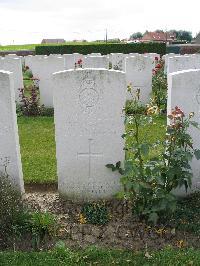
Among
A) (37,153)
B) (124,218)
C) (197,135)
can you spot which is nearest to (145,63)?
(37,153)

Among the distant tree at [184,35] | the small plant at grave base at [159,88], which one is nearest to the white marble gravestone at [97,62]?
the small plant at grave base at [159,88]

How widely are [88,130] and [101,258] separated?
5.62 feet

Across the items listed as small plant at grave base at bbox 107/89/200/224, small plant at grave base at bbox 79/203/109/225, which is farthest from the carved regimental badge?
small plant at grave base at bbox 79/203/109/225

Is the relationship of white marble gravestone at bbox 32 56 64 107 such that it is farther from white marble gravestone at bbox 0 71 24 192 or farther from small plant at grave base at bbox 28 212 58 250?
small plant at grave base at bbox 28 212 58 250

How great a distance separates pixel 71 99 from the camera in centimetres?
506

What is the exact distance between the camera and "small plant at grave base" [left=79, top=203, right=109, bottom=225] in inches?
189

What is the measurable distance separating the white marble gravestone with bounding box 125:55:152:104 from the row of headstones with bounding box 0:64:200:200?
5.78 meters

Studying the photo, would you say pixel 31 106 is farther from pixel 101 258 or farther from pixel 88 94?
pixel 101 258

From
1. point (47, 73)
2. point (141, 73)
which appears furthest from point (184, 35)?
point (47, 73)

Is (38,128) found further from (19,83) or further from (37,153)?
(19,83)

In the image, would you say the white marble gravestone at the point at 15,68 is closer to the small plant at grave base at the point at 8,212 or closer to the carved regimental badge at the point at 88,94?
the carved regimental badge at the point at 88,94

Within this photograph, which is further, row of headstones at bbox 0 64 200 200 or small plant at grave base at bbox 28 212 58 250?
row of headstones at bbox 0 64 200 200

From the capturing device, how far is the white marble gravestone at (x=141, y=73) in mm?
10844

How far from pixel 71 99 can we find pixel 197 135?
5.61 ft
